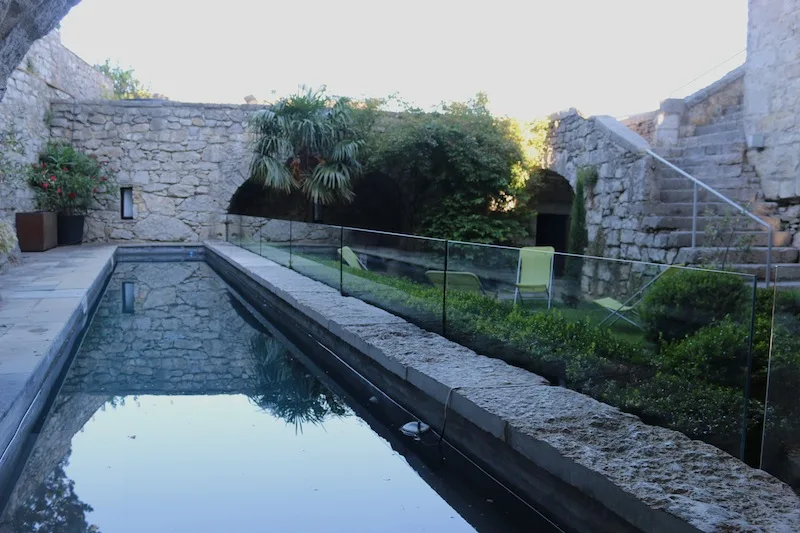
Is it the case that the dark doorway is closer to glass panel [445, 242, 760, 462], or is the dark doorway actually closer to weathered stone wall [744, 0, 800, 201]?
weathered stone wall [744, 0, 800, 201]

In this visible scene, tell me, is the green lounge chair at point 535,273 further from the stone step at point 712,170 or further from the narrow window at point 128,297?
the stone step at point 712,170

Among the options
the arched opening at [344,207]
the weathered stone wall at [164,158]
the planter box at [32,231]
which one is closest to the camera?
the planter box at [32,231]

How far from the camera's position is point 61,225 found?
427 inches

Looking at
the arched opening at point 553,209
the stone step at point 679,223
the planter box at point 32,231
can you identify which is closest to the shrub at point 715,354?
the stone step at point 679,223

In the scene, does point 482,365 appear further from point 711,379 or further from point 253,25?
point 253,25

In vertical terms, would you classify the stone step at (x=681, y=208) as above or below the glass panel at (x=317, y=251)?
above

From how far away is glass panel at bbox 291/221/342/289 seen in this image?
6.14m

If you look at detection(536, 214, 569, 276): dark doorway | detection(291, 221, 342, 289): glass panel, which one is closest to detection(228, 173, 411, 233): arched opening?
detection(536, 214, 569, 276): dark doorway

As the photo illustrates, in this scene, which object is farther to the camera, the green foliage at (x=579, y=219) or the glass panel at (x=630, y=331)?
the green foliage at (x=579, y=219)

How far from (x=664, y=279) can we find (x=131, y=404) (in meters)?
2.83

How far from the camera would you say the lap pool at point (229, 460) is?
2.23 metres

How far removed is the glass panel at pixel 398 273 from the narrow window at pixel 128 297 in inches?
88.9

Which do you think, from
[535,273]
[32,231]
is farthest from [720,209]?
[32,231]

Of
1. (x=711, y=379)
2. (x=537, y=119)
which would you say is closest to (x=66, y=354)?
(x=711, y=379)
